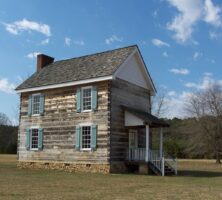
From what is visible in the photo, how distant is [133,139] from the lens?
2720 cm

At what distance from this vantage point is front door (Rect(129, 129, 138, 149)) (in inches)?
1056

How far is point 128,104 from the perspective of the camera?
26953mm

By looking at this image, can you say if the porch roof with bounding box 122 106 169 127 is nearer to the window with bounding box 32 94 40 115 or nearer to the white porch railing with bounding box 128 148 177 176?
the white porch railing with bounding box 128 148 177 176

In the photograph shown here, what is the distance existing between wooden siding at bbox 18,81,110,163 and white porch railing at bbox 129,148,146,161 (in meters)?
2.27

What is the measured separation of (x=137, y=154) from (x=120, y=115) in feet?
9.34

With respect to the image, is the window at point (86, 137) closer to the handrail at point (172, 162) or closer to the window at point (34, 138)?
the window at point (34, 138)

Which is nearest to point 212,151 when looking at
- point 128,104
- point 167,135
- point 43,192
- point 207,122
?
point 207,122

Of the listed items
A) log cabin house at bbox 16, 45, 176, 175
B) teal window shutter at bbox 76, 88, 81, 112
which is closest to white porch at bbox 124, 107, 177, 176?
log cabin house at bbox 16, 45, 176, 175

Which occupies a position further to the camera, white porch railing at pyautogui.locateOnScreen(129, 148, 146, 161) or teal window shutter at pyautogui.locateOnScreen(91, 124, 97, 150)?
white porch railing at pyautogui.locateOnScreen(129, 148, 146, 161)

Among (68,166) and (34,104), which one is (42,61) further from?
(68,166)

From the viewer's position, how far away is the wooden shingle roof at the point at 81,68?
26.0 meters

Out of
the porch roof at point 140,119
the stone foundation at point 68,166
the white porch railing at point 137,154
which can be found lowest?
the stone foundation at point 68,166

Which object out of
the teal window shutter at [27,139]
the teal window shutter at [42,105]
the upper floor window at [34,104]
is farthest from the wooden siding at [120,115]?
the teal window shutter at [27,139]

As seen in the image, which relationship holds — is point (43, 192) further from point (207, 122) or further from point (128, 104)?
point (207, 122)
